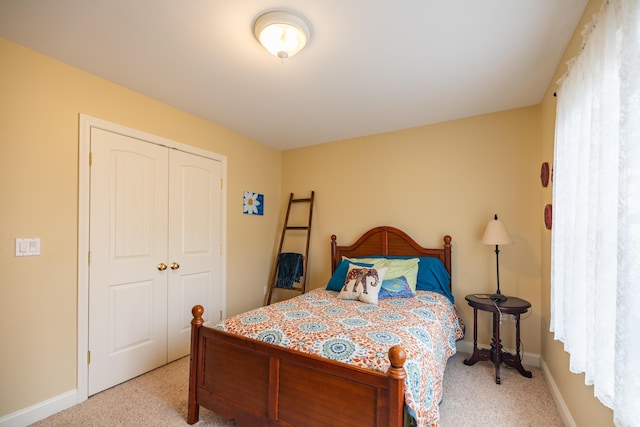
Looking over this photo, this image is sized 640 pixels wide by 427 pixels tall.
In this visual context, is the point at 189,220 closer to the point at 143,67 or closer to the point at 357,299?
the point at 143,67

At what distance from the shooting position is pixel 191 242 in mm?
3082

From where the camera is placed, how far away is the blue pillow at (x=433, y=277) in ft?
9.76

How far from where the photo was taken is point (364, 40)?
1888 millimetres

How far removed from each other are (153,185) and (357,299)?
2094 mm

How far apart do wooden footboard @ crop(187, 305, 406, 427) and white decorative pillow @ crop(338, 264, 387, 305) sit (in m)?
1.09

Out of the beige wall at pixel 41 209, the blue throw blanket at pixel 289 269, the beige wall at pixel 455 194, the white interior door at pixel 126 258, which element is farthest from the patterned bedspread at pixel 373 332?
the blue throw blanket at pixel 289 269

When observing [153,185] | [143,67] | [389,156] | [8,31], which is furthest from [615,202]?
[8,31]

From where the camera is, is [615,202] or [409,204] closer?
[615,202]

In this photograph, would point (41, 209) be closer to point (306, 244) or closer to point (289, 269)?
point (289, 269)

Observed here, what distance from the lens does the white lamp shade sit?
2.66 meters

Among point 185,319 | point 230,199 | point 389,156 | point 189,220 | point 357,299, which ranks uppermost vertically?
point 389,156

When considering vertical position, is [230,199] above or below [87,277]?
above

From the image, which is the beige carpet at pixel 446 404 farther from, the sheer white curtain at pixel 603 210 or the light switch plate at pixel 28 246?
the light switch plate at pixel 28 246

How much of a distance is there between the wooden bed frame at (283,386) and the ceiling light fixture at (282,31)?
1754 mm
